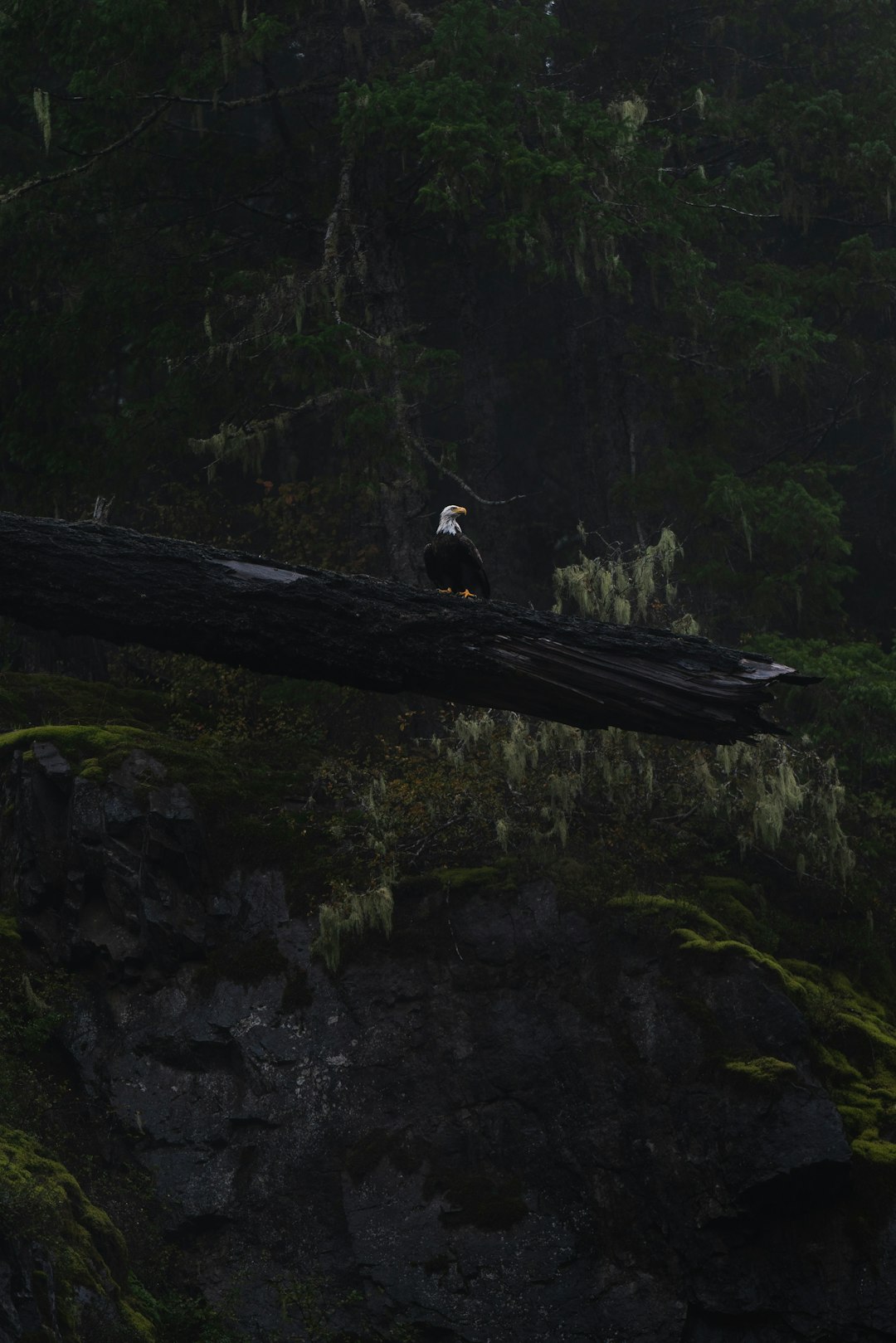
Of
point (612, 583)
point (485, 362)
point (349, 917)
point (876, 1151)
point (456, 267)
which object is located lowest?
point (876, 1151)

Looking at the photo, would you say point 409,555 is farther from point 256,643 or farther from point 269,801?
point 256,643

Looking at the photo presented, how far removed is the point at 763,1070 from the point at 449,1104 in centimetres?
256

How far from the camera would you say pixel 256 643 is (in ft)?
15.4

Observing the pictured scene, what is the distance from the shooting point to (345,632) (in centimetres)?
472

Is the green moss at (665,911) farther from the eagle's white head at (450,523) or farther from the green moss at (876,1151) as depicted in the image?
the eagle's white head at (450,523)

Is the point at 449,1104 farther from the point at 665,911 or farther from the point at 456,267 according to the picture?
the point at 456,267

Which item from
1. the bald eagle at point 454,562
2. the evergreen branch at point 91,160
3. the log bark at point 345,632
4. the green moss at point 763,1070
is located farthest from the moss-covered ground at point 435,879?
the log bark at point 345,632

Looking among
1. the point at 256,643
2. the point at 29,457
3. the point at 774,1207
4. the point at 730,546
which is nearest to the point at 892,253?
the point at 730,546

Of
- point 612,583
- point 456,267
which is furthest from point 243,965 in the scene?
point 456,267

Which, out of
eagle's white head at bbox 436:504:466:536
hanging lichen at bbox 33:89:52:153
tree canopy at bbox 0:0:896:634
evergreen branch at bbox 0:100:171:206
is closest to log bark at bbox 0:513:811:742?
eagle's white head at bbox 436:504:466:536

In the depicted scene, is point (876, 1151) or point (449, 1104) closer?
point (876, 1151)

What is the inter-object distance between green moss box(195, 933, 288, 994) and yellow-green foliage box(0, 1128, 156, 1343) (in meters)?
2.02

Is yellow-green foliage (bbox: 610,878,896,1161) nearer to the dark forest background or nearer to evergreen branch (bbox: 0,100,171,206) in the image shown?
the dark forest background

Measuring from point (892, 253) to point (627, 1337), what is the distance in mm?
13442
